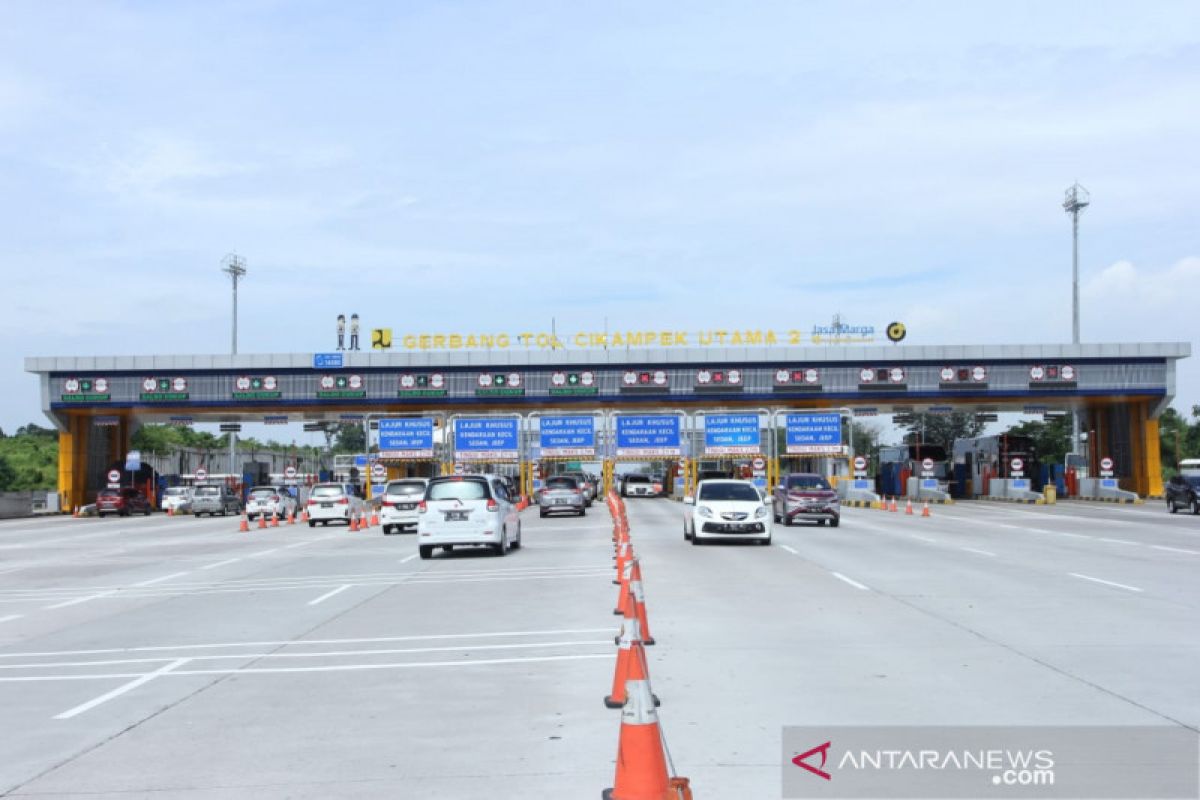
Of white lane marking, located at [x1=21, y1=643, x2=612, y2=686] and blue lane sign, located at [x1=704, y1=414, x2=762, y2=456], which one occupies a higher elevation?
blue lane sign, located at [x1=704, y1=414, x2=762, y2=456]

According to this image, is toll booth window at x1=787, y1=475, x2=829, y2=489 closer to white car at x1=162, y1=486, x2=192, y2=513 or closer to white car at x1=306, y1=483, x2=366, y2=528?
white car at x1=306, y1=483, x2=366, y2=528

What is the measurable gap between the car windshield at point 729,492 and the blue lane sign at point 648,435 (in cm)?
3152

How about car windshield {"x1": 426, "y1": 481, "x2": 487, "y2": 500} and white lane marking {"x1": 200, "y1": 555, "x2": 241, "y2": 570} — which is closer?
white lane marking {"x1": 200, "y1": 555, "x2": 241, "y2": 570}

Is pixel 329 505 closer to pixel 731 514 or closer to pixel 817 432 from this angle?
pixel 731 514

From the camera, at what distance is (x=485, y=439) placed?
195 feet

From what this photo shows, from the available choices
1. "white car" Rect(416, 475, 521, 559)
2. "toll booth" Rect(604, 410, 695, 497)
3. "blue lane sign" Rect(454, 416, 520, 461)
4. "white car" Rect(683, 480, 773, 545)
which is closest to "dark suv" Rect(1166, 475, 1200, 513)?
"toll booth" Rect(604, 410, 695, 497)

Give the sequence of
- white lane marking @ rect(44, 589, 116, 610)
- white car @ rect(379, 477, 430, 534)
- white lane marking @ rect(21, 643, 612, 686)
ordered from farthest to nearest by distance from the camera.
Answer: white car @ rect(379, 477, 430, 534) < white lane marking @ rect(44, 589, 116, 610) < white lane marking @ rect(21, 643, 612, 686)

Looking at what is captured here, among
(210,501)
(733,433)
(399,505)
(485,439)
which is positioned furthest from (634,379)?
(399,505)

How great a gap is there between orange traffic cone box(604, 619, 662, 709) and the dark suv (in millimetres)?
41090

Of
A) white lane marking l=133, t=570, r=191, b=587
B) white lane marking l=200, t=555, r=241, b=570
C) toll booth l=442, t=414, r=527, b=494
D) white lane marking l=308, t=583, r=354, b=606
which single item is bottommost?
white lane marking l=133, t=570, r=191, b=587

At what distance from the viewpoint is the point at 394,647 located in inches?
500

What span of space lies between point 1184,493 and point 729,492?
81.9 feet

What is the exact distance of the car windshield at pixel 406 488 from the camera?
37.9 m

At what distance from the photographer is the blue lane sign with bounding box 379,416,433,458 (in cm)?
5853
